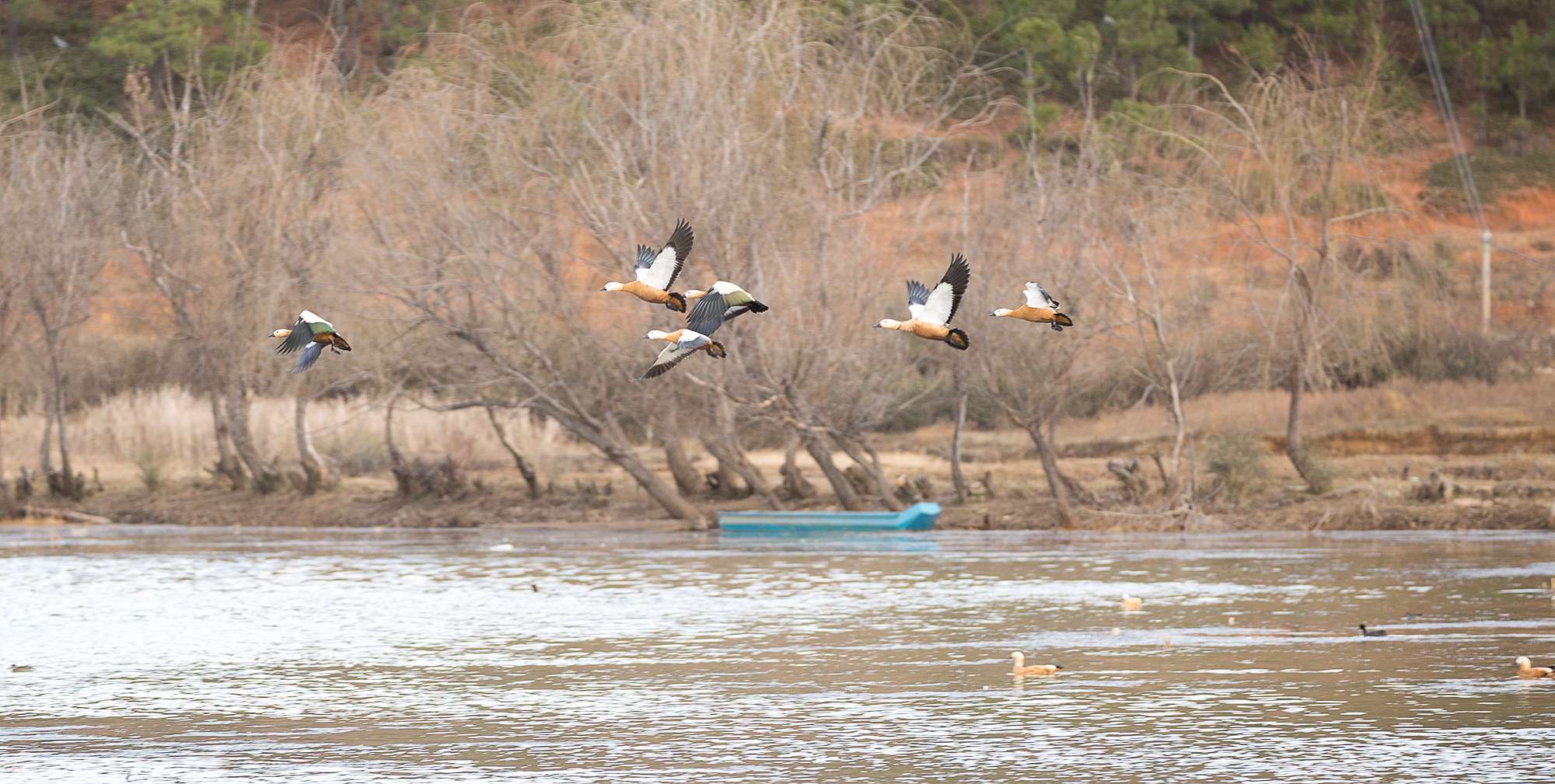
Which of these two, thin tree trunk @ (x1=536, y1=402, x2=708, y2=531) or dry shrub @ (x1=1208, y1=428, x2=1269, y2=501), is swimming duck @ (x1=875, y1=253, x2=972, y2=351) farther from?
dry shrub @ (x1=1208, y1=428, x2=1269, y2=501)

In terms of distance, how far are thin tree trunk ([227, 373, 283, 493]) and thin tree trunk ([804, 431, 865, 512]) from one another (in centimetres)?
1317

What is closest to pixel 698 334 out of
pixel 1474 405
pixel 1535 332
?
pixel 1474 405

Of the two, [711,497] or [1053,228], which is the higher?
[1053,228]

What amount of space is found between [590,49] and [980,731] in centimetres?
2219

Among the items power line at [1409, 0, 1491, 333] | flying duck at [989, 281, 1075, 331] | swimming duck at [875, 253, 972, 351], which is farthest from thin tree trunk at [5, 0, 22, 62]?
flying duck at [989, 281, 1075, 331]

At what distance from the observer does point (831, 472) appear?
35406mm

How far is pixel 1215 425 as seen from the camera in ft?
132

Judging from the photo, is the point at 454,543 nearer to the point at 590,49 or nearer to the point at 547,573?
the point at 547,573

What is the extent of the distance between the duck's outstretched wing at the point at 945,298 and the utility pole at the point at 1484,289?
114ft

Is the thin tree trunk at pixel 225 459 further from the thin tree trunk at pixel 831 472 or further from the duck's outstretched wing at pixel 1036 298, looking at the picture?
Result: the duck's outstretched wing at pixel 1036 298

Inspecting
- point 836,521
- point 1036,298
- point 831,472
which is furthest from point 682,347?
point 831,472

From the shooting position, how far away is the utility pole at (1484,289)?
48.5m

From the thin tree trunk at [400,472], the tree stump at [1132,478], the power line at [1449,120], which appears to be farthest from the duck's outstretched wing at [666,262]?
the power line at [1449,120]

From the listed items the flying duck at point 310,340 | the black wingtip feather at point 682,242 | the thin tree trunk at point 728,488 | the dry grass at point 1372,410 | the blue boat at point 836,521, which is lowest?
the blue boat at point 836,521
